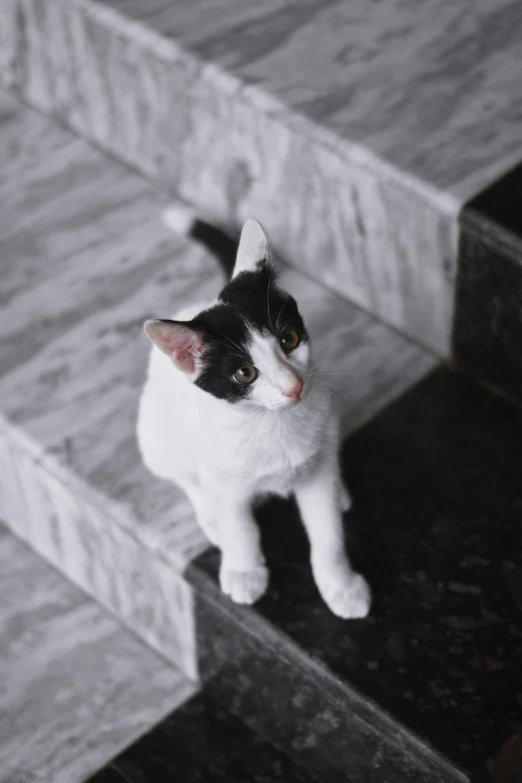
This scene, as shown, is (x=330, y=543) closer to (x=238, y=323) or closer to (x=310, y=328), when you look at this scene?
(x=238, y=323)

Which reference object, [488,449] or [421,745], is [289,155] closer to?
[488,449]

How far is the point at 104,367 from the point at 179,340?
0.73 m

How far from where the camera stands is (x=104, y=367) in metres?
1.88

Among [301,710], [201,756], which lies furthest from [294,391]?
[201,756]

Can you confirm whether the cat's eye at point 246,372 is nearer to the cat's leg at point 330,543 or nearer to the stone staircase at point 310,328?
the cat's leg at point 330,543

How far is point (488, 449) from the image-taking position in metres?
1.69

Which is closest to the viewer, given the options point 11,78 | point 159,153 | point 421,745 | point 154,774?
point 421,745

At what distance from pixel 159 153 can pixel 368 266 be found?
566 millimetres

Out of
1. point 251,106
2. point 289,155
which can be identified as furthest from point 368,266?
point 251,106

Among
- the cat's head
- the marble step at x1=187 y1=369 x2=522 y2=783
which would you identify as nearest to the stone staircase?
the marble step at x1=187 y1=369 x2=522 y2=783

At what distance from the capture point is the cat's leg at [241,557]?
4.63 feet

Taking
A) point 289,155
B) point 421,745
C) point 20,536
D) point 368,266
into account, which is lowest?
point 20,536

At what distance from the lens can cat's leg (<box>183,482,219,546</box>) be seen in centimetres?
153

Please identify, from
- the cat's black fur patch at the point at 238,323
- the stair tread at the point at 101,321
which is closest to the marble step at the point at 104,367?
the stair tread at the point at 101,321
